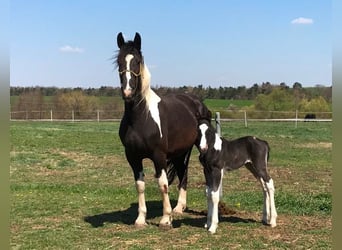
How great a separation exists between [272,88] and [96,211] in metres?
46.5

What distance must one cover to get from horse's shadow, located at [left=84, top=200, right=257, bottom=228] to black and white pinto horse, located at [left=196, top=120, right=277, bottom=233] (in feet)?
1.68

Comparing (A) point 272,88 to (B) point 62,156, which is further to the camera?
(A) point 272,88

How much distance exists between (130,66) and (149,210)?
3.07 m

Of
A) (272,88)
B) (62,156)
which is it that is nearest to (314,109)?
(272,88)

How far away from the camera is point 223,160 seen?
5855 millimetres

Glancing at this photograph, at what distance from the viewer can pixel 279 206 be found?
734 centimetres

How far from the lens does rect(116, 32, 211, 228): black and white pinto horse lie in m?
5.57

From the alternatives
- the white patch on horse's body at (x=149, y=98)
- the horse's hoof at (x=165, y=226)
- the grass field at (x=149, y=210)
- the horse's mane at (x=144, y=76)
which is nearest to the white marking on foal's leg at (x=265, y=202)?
the grass field at (x=149, y=210)

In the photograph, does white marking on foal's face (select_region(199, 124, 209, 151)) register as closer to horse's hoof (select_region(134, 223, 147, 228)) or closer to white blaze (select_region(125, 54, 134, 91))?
white blaze (select_region(125, 54, 134, 91))

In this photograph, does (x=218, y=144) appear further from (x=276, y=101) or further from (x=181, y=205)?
(x=276, y=101)

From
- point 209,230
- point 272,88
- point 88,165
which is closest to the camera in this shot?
point 209,230

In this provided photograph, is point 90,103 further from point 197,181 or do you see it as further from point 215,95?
point 197,181

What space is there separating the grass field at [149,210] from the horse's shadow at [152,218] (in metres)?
0.02

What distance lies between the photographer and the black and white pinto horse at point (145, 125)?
5.57 m
